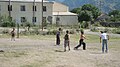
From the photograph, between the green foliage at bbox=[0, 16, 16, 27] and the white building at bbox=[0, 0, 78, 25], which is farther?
the white building at bbox=[0, 0, 78, 25]

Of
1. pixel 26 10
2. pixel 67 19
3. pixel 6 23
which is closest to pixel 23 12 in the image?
pixel 26 10

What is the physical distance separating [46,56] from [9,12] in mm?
62084

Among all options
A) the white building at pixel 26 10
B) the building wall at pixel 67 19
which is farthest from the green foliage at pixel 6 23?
the building wall at pixel 67 19

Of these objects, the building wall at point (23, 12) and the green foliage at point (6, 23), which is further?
the building wall at point (23, 12)

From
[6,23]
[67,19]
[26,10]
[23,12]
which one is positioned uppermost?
[26,10]

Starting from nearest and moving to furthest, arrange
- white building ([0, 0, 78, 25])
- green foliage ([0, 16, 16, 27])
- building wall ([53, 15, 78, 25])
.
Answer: green foliage ([0, 16, 16, 27])
white building ([0, 0, 78, 25])
building wall ([53, 15, 78, 25])

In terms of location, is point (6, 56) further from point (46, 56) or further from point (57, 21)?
point (57, 21)

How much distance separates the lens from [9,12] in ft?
277

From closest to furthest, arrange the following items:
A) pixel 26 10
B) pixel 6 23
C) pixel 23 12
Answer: pixel 6 23 < pixel 23 12 < pixel 26 10

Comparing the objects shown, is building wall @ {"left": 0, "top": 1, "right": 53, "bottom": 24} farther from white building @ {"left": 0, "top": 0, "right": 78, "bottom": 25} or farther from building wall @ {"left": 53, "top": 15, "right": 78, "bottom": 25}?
building wall @ {"left": 53, "top": 15, "right": 78, "bottom": 25}

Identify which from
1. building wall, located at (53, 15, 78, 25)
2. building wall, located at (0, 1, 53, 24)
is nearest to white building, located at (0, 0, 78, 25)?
building wall, located at (0, 1, 53, 24)

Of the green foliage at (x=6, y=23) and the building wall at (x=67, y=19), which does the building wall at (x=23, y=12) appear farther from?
the green foliage at (x=6, y=23)

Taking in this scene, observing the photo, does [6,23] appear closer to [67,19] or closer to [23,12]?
[23,12]

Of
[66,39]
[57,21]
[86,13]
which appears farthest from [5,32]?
[86,13]
